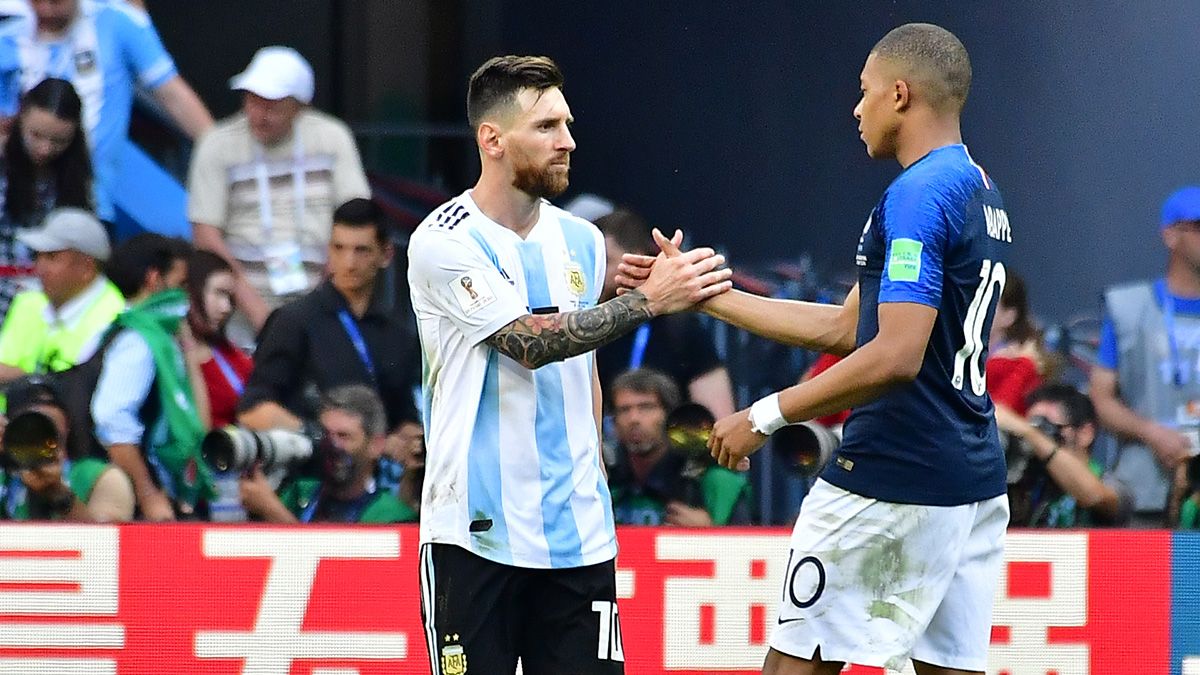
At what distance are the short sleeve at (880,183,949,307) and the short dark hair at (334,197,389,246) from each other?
2.28 metres

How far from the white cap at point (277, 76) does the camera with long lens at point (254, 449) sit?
1.02m

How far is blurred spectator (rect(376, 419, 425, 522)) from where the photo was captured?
5.50 metres

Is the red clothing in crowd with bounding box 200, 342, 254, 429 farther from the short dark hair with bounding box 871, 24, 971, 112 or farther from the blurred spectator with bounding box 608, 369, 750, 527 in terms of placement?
the short dark hair with bounding box 871, 24, 971, 112

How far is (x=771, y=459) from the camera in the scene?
5523 millimetres

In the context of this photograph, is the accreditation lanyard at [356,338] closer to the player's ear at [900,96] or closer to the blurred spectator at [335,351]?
the blurred spectator at [335,351]

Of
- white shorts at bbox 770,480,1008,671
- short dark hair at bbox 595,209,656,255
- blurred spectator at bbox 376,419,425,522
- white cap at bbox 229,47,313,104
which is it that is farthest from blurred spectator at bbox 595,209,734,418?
white shorts at bbox 770,480,1008,671

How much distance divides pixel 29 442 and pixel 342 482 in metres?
0.95

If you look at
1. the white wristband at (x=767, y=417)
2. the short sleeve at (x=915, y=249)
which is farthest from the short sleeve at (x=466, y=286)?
the short sleeve at (x=915, y=249)

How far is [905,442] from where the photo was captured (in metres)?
3.67

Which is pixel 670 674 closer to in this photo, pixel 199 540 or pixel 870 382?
pixel 199 540

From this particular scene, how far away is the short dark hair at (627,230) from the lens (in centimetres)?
546

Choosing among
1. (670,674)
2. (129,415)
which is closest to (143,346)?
(129,415)

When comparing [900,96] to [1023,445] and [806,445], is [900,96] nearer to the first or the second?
[806,445]

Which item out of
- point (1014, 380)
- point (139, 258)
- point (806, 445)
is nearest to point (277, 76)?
point (139, 258)
